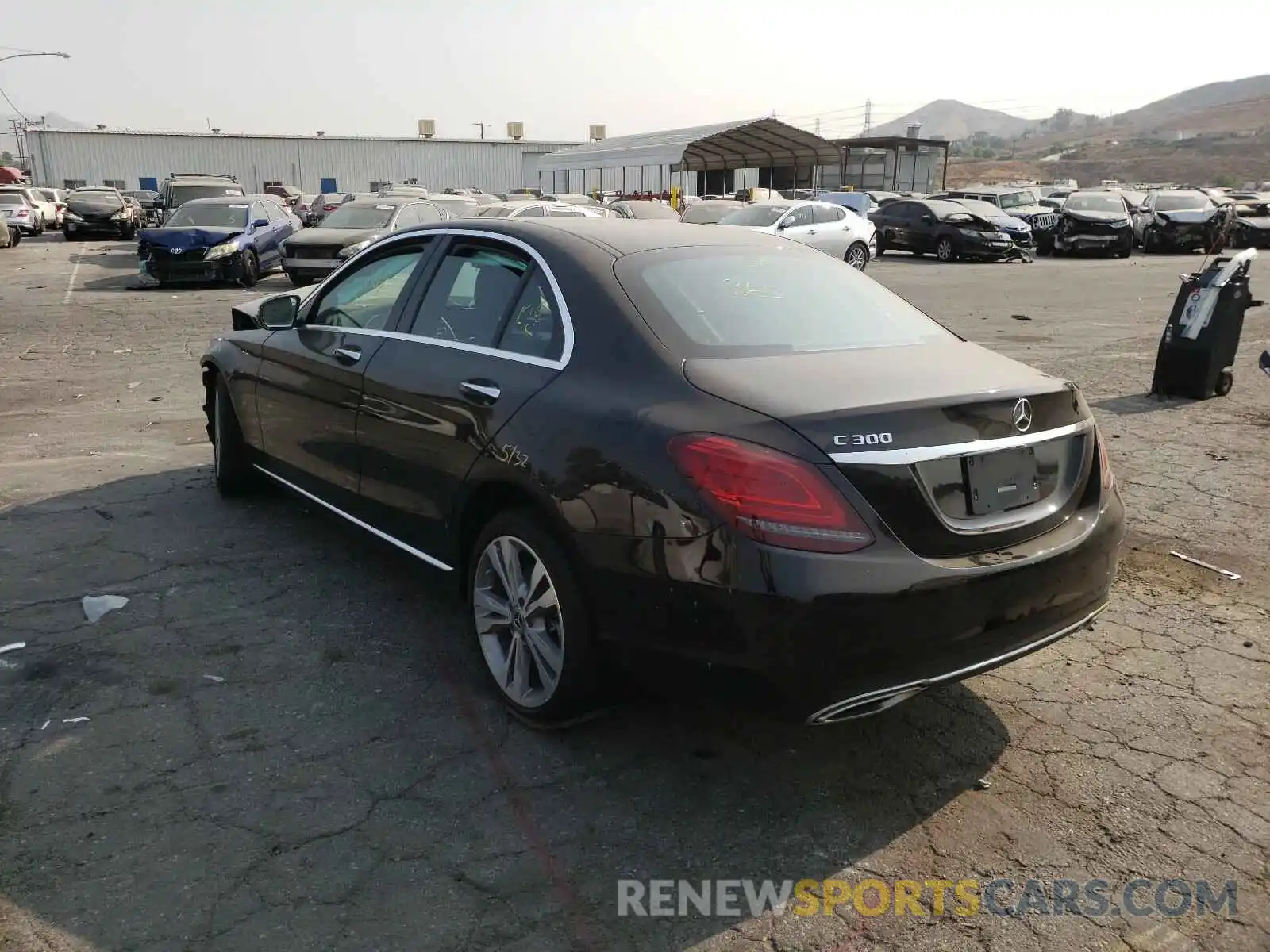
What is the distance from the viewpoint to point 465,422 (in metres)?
3.61

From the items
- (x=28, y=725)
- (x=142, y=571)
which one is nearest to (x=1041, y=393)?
(x=28, y=725)

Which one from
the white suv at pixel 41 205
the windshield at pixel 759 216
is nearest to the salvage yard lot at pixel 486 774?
the windshield at pixel 759 216

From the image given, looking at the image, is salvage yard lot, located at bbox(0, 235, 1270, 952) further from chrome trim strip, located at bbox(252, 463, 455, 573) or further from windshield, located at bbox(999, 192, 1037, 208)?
Answer: windshield, located at bbox(999, 192, 1037, 208)

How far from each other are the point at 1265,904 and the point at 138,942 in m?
2.84

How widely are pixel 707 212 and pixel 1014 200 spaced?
1345cm

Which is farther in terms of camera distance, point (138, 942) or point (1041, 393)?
point (1041, 393)

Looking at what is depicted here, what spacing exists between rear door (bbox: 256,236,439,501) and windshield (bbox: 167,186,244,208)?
2282 centimetres

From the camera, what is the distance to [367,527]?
4348 mm

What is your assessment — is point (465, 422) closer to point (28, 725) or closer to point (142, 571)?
point (28, 725)

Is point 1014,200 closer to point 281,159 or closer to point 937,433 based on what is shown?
point 937,433

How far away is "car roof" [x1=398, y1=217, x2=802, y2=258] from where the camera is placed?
376 centimetres

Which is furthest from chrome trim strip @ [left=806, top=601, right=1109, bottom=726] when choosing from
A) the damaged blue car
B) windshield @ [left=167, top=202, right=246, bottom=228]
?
windshield @ [left=167, top=202, right=246, bottom=228]

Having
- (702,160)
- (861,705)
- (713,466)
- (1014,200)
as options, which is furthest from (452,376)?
(702,160)

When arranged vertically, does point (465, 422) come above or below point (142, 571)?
above
